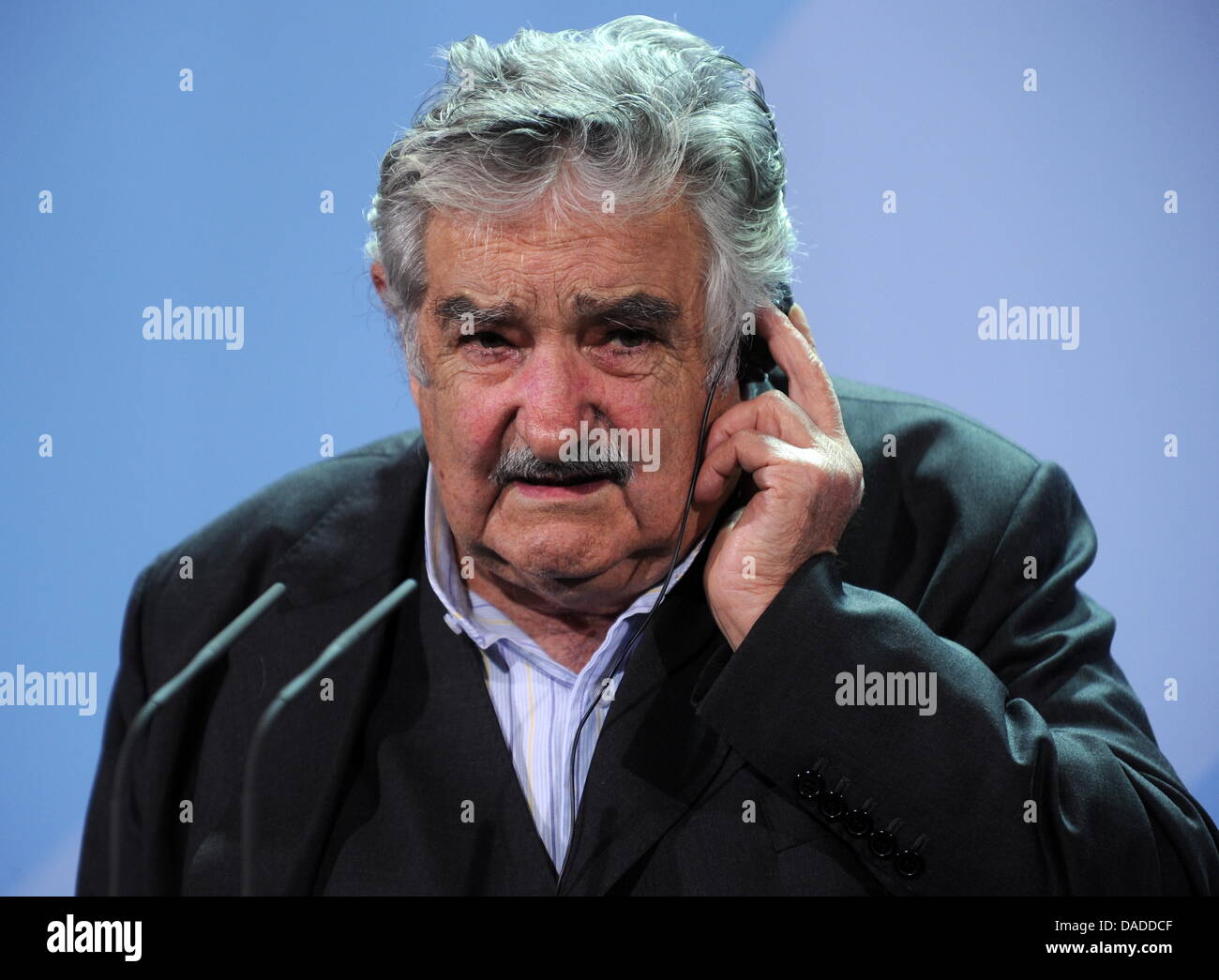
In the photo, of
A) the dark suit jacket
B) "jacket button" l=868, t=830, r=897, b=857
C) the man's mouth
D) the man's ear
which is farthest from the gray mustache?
"jacket button" l=868, t=830, r=897, b=857

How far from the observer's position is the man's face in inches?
82.7

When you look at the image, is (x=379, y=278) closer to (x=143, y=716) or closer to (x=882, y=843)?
(x=143, y=716)

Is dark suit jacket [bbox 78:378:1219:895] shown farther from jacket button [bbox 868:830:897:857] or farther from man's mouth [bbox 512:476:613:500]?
man's mouth [bbox 512:476:613:500]

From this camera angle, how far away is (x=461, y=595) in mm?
2389

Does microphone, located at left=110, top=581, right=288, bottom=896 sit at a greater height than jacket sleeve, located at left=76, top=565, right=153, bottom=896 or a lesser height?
greater

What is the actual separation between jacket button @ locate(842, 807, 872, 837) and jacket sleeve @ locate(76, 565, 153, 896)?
3.88ft

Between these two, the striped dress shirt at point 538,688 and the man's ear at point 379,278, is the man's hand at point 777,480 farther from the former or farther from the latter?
the man's ear at point 379,278

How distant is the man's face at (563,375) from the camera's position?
→ 2.10 metres

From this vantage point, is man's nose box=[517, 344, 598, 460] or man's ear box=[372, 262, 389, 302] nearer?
man's nose box=[517, 344, 598, 460]

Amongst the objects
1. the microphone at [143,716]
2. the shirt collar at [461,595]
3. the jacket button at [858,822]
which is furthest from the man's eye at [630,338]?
the jacket button at [858,822]

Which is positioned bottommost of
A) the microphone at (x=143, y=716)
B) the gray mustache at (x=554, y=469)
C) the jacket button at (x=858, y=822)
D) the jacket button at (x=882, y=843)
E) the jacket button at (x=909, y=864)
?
the jacket button at (x=909, y=864)
